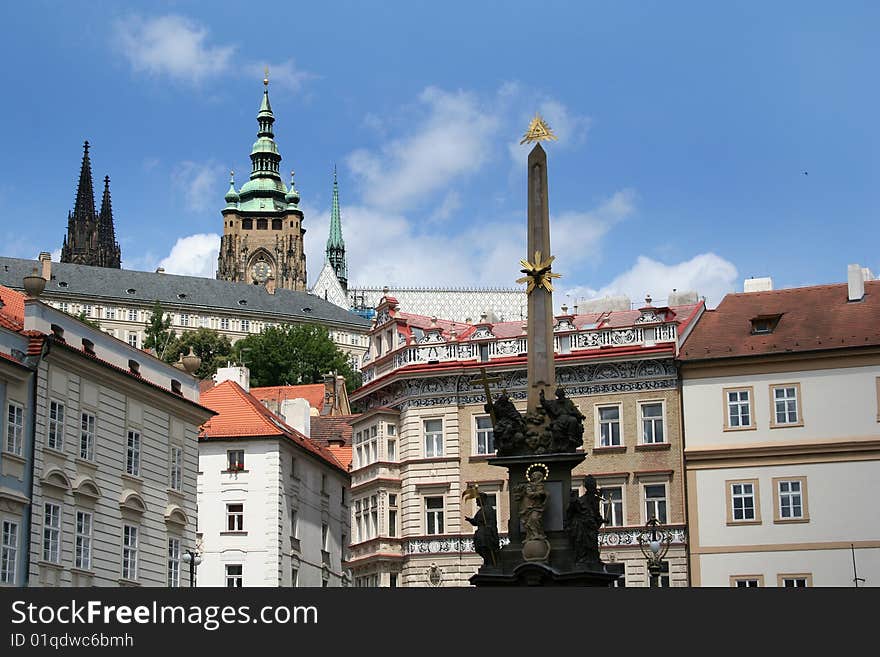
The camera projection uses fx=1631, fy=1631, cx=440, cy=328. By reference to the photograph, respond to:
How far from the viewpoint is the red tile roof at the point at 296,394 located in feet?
273

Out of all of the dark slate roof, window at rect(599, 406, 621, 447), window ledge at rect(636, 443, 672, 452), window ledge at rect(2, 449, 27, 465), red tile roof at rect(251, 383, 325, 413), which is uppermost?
the dark slate roof

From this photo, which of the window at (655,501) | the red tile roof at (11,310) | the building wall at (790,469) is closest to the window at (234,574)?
the red tile roof at (11,310)

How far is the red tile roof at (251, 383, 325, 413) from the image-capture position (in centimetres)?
8325

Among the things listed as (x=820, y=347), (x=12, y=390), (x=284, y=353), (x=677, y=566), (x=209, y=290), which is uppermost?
(x=209, y=290)

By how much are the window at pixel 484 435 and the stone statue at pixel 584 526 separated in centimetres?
2384

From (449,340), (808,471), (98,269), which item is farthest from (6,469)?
(98,269)

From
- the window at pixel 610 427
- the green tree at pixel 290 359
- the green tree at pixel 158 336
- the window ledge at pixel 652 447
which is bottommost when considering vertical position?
the window ledge at pixel 652 447

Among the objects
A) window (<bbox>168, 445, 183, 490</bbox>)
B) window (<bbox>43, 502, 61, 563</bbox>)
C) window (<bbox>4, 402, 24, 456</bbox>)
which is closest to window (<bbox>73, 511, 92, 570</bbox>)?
window (<bbox>43, 502, 61, 563</bbox>)

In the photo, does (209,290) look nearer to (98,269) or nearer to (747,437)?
(98,269)

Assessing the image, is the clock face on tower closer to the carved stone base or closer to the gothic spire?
the gothic spire

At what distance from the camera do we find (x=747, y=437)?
175 ft

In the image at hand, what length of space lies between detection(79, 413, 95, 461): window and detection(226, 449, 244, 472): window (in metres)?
16.0

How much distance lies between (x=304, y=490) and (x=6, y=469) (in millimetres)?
23782

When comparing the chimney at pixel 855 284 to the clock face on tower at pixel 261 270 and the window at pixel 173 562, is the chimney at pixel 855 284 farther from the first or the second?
the clock face on tower at pixel 261 270
